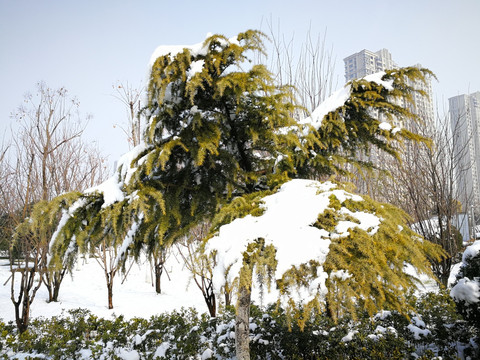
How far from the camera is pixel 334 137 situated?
3.48 metres

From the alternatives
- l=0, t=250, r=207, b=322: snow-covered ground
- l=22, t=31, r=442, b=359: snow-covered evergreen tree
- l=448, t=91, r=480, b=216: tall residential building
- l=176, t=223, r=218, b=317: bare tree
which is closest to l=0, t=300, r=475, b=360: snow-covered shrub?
l=176, t=223, r=218, b=317: bare tree

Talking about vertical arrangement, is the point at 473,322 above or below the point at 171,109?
below

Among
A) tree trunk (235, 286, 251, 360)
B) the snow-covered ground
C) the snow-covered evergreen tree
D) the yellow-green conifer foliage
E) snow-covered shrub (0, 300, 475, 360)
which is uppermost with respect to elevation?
the snow-covered evergreen tree

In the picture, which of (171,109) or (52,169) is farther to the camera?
(52,169)

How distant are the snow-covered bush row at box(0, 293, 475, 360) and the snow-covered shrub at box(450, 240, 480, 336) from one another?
0.44 metres

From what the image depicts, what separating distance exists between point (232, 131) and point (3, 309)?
9197 millimetres

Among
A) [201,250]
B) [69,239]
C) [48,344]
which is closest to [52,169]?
[48,344]

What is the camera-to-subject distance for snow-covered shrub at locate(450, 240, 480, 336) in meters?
3.32

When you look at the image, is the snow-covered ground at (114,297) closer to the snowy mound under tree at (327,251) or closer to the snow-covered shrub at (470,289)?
the snowy mound under tree at (327,251)

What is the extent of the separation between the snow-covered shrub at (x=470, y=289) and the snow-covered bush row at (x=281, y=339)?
1.44 feet

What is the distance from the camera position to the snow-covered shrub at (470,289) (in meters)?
3.32

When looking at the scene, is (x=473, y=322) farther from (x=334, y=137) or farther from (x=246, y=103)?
(x=246, y=103)

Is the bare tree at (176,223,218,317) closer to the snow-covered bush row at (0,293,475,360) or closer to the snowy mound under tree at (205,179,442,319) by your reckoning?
the snowy mound under tree at (205,179,442,319)

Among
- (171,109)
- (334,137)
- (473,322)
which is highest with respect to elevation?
(171,109)
